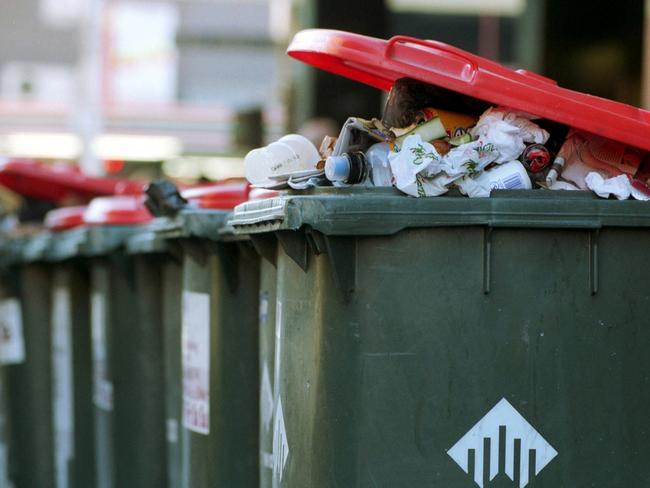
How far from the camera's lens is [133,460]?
19.8ft

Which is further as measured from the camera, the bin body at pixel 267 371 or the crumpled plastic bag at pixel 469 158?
the bin body at pixel 267 371

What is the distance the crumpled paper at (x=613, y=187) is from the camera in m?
3.46

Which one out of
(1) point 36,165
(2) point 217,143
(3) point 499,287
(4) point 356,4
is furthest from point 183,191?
(2) point 217,143

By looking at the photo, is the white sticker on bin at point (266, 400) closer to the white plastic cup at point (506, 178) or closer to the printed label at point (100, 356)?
the white plastic cup at point (506, 178)

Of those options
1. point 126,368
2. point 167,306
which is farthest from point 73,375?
point 167,306

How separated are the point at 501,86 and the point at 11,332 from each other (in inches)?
198

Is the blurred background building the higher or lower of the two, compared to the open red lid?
higher

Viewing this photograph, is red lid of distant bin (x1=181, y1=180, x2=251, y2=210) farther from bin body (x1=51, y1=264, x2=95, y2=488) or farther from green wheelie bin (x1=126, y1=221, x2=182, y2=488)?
bin body (x1=51, y1=264, x2=95, y2=488)

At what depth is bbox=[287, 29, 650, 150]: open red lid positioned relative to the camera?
3.48 metres

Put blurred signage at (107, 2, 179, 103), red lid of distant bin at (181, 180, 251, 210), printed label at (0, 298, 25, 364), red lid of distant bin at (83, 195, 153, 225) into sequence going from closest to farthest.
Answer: red lid of distant bin at (181, 180, 251, 210)
red lid of distant bin at (83, 195, 153, 225)
printed label at (0, 298, 25, 364)
blurred signage at (107, 2, 179, 103)

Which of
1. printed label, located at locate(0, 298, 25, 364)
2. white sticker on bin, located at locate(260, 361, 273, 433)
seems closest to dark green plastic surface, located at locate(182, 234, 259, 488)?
white sticker on bin, located at locate(260, 361, 273, 433)

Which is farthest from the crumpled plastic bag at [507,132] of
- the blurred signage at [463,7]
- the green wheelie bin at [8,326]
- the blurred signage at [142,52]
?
the blurred signage at [142,52]

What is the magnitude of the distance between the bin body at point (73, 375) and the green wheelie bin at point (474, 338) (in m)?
3.59

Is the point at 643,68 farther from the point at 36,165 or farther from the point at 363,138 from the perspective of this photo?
the point at 363,138
